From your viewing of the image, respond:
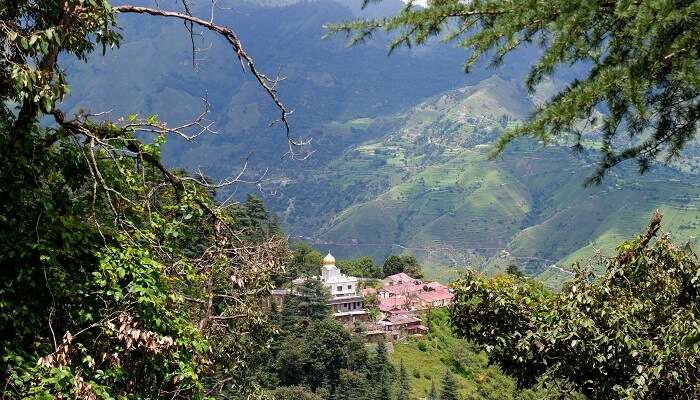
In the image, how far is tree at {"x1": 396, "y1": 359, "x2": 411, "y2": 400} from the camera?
3547 cm

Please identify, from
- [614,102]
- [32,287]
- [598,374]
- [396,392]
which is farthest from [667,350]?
[396,392]

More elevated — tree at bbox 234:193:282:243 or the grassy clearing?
tree at bbox 234:193:282:243

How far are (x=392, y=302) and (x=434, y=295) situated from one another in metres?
5.79

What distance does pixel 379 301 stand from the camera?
5397 centimetres

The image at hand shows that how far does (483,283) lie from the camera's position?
8.15 meters

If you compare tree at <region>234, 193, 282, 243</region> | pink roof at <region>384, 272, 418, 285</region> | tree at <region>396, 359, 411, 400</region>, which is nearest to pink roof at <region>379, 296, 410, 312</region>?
pink roof at <region>384, 272, 418, 285</region>

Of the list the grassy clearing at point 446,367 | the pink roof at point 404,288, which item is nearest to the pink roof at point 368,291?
the pink roof at point 404,288

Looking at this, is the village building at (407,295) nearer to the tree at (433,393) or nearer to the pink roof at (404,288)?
the pink roof at (404,288)

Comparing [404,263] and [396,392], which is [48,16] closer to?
[396,392]

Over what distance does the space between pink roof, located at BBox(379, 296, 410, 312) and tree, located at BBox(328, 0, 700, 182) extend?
46752 mm

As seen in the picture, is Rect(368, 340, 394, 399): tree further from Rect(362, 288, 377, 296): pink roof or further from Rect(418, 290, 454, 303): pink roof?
Rect(418, 290, 454, 303): pink roof

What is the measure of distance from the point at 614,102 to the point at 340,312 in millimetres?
45869

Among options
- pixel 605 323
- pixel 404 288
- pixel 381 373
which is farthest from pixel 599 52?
pixel 404 288

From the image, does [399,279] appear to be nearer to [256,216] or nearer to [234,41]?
[256,216]
